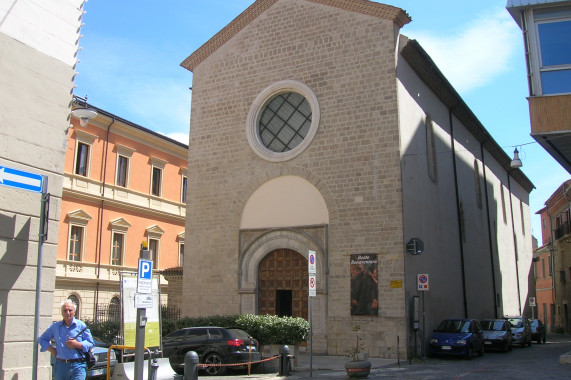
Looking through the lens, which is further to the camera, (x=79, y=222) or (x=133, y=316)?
(x=79, y=222)

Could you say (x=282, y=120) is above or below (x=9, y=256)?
above

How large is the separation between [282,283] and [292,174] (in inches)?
160

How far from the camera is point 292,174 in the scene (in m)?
21.5

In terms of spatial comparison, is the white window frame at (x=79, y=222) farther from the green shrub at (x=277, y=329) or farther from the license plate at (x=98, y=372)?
the license plate at (x=98, y=372)

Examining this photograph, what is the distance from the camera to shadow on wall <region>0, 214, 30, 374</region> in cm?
828

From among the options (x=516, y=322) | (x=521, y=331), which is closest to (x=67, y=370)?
(x=521, y=331)

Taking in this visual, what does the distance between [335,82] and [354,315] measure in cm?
852

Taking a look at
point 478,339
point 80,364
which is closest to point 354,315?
point 478,339

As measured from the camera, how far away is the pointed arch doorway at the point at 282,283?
20672 mm

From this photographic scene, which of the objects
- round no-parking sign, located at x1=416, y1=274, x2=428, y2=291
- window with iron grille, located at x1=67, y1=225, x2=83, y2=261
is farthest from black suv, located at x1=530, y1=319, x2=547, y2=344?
window with iron grille, located at x1=67, y1=225, x2=83, y2=261

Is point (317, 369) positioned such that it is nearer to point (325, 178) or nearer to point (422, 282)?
point (422, 282)

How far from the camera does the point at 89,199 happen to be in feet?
99.4

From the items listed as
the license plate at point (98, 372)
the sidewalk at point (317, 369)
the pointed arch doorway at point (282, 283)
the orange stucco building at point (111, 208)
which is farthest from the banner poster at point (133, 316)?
the orange stucco building at point (111, 208)

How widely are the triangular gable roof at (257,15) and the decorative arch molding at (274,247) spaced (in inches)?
316
